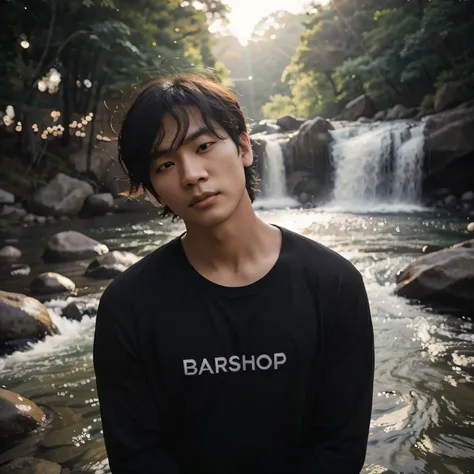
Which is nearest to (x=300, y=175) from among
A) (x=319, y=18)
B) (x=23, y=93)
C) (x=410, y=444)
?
(x=23, y=93)

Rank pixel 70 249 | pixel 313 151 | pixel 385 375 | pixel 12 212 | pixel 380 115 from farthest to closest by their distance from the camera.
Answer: pixel 380 115, pixel 313 151, pixel 12 212, pixel 70 249, pixel 385 375

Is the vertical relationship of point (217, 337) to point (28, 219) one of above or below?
above

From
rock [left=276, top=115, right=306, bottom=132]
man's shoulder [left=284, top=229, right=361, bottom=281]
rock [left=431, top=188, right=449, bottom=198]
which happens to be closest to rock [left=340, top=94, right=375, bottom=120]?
rock [left=276, top=115, right=306, bottom=132]

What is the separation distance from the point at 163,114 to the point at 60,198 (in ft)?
57.3

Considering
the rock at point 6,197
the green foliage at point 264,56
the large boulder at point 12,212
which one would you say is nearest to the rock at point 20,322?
the large boulder at point 12,212

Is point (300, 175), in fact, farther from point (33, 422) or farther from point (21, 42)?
point (33, 422)

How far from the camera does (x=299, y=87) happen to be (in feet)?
115

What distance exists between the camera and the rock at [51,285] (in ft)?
26.4

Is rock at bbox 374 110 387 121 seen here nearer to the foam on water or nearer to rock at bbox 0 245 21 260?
rock at bbox 0 245 21 260

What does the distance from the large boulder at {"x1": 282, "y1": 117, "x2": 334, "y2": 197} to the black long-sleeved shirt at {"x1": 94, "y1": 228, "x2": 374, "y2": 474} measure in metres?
19.5

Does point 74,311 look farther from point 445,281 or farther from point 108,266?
point 445,281

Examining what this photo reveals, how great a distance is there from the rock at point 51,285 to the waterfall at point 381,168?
1206 cm

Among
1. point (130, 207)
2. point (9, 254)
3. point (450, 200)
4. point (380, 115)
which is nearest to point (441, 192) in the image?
point (450, 200)

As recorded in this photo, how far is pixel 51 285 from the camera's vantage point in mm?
8078
